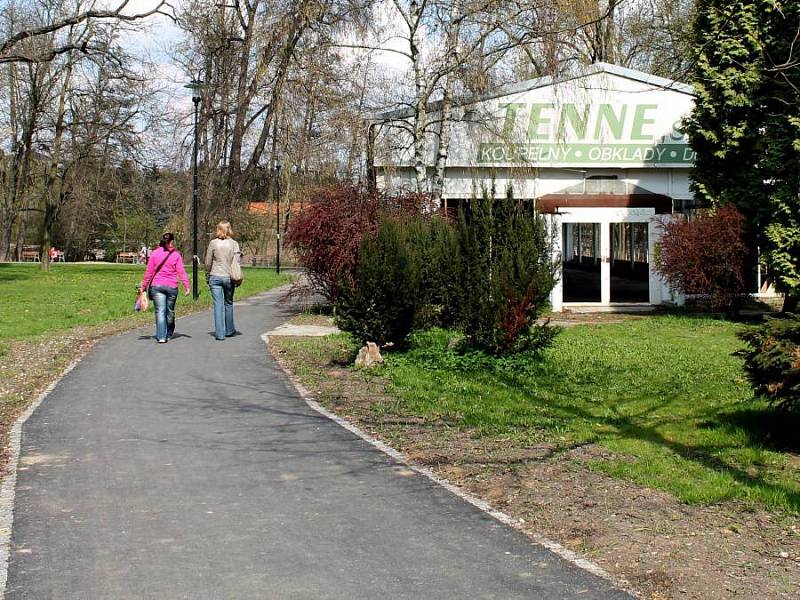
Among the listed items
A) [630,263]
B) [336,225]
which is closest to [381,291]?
[336,225]

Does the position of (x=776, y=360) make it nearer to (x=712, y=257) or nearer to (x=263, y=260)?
(x=712, y=257)

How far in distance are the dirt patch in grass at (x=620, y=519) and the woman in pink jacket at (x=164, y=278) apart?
815 cm

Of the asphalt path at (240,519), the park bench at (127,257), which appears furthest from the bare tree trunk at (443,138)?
the park bench at (127,257)

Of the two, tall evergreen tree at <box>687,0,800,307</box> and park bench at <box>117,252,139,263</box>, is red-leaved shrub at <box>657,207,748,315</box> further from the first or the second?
park bench at <box>117,252,139,263</box>

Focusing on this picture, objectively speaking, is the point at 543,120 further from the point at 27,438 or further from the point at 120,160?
the point at 120,160

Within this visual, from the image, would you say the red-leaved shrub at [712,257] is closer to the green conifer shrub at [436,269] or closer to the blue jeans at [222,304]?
the green conifer shrub at [436,269]

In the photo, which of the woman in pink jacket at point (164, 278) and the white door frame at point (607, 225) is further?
the white door frame at point (607, 225)

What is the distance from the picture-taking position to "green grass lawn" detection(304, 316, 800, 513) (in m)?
8.11

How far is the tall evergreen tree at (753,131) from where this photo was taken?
2270 cm

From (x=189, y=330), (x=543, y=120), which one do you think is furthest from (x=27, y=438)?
(x=543, y=120)

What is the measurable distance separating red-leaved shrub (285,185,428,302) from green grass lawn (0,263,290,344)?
4.30 m

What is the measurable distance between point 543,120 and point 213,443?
66.6 feet

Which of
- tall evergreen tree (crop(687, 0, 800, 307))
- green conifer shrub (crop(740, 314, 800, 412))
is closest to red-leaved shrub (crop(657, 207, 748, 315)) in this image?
Answer: tall evergreen tree (crop(687, 0, 800, 307))

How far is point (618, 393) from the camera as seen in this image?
40.6 ft
